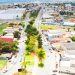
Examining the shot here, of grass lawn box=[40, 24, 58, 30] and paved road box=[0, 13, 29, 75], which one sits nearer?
paved road box=[0, 13, 29, 75]

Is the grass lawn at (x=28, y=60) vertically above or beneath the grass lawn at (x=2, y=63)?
above

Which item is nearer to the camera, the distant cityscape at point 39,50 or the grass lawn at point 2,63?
the distant cityscape at point 39,50

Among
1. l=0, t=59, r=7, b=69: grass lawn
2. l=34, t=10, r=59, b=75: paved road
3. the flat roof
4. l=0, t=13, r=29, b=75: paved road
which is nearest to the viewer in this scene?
l=34, t=10, r=59, b=75: paved road

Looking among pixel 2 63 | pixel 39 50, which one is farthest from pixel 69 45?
pixel 2 63

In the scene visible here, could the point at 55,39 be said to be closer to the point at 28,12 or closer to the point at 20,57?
the point at 20,57

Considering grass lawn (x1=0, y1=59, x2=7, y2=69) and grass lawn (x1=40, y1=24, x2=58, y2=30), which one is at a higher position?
grass lawn (x1=40, y1=24, x2=58, y2=30)

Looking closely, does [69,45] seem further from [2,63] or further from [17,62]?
[2,63]

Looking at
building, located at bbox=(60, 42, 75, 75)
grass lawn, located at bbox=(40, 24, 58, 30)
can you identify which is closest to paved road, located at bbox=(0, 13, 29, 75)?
building, located at bbox=(60, 42, 75, 75)

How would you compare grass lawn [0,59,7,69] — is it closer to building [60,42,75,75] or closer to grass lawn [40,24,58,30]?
building [60,42,75,75]

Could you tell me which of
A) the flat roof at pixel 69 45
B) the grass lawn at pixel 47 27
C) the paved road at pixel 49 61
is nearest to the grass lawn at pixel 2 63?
the paved road at pixel 49 61

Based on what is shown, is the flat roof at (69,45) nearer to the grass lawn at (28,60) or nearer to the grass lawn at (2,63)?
the grass lawn at (28,60)

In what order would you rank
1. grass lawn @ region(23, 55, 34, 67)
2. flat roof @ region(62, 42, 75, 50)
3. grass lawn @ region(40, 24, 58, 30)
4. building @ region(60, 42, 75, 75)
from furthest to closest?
1. grass lawn @ region(40, 24, 58, 30)
2. flat roof @ region(62, 42, 75, 50)
3. grass lawn @ region(23, 55, 34, 67)
4. building @ region(60, 42, 75, 75)

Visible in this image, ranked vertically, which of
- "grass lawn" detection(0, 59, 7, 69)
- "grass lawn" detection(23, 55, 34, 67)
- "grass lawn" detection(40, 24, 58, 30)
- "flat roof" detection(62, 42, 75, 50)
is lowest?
"grass lawn" detection(0, 59, 7, 69)
